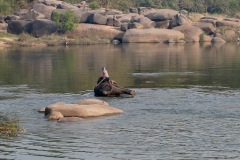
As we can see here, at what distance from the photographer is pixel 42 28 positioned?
3300 inches

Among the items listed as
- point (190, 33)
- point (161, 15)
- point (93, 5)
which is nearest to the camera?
point (190, 33)

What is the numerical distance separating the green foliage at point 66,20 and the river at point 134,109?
25937mm

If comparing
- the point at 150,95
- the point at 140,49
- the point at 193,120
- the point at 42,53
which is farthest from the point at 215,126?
the point at 140,49

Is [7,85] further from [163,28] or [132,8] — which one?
[132,8]

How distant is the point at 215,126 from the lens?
24812 mm

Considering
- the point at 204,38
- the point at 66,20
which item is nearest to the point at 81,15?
the point at 66,20

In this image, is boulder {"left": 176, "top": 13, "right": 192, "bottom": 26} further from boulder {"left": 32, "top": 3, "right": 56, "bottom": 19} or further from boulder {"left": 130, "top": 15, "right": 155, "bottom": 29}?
boulder {"left": 32, "top": 3, "right": 56, "bottom": 19}

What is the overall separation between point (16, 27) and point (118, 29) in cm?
1283

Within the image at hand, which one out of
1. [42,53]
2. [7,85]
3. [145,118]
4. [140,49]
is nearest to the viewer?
[145,118]

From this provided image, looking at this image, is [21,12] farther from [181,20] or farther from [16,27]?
→ [181,20]

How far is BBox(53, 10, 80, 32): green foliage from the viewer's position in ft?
272

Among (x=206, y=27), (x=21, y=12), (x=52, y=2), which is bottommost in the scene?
(x=206, y=27)

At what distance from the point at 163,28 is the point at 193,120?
60654 mm

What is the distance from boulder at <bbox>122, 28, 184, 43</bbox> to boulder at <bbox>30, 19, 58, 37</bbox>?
29.6 ft
